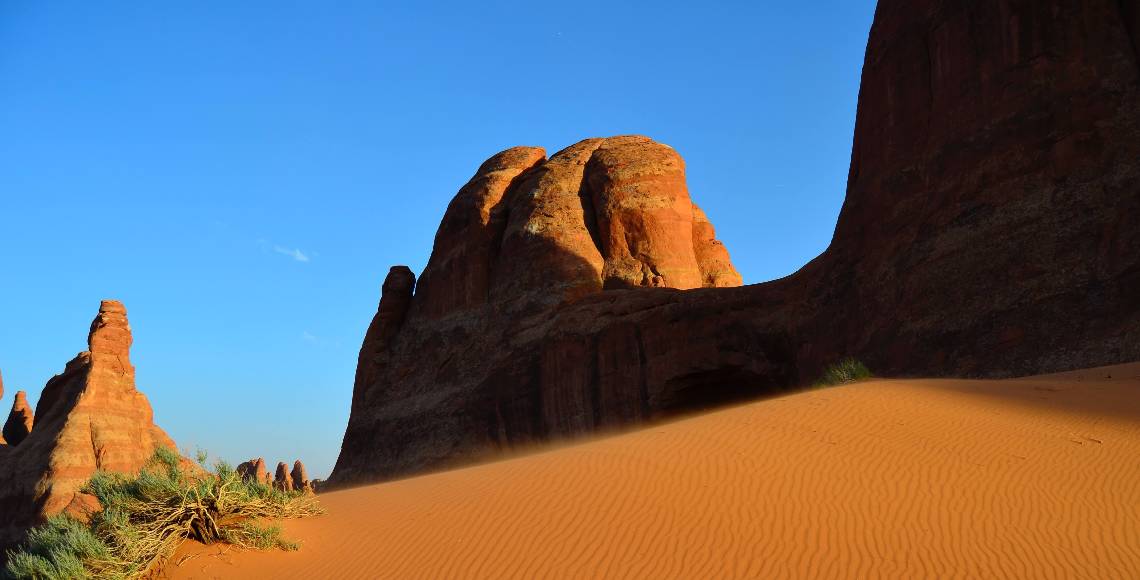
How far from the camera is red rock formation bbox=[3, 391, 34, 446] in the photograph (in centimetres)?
5509

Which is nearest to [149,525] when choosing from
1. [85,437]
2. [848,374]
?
[848,374]

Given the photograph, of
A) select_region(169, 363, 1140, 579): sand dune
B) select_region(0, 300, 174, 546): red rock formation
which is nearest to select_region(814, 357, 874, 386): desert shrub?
select_region(169, 363, 1140, 579): sand dune

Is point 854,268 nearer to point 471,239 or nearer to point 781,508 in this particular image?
point 781,508

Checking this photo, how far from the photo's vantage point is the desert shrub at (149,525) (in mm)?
8188

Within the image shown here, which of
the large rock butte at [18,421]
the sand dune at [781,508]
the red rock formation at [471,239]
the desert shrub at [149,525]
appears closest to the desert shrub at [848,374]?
the sand dune at [781,508]

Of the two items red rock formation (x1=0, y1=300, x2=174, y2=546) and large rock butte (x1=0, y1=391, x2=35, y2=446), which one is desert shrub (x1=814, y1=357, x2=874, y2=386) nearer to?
red rock formation (x1=0, y1=300, x2=174, y2=546)

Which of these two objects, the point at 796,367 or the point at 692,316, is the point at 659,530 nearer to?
the point at 796,367

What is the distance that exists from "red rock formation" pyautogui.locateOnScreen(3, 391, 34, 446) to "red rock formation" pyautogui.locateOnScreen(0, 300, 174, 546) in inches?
647

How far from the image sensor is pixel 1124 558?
7.52m

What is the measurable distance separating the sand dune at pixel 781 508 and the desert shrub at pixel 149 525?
257 mm

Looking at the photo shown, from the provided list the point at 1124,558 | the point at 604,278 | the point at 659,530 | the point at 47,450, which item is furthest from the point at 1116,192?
the point at 47,450

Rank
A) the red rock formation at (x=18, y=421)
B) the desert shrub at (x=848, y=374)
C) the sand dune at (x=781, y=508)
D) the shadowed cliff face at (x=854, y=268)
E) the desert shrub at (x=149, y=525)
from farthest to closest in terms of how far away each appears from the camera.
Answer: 1. the red rock formation at (x=18, y=421)
2. the shadowed cliff face at (x=854, y=268)
3. the desert shrub at (x=848, y=374)
4. the desert shrub at (x=149, y=525)
5. the sand dune at (x=781, y=508)

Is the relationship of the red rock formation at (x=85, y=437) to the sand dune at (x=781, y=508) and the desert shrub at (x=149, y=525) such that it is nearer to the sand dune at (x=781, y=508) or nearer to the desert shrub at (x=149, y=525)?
the desert shrub at (x=149, y=525)

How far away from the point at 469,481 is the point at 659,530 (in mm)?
3692
